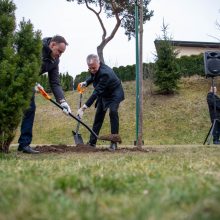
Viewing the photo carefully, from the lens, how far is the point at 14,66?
538cm

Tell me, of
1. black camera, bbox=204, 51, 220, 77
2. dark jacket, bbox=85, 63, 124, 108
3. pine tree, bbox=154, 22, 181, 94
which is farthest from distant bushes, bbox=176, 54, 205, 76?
dark jacket, bbox=85, 63, 124, 108

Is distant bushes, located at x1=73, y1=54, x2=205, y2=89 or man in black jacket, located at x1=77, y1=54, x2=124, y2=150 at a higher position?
distant bushes, located at x1=73, y1=54, x2=205, y2=89

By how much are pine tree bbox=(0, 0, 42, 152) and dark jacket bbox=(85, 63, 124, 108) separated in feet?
6.55

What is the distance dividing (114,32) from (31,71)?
2026 centimetres

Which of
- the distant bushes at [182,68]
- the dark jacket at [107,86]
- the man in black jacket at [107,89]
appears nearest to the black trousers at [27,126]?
the man in black jacket at [107,89]

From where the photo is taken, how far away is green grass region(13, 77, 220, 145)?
17.2 meters

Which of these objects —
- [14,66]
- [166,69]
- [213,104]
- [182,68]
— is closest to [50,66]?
[14,66]

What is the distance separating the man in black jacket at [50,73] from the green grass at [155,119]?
8.65m

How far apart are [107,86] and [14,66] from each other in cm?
257

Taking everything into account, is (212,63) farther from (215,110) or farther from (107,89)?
(107,89)

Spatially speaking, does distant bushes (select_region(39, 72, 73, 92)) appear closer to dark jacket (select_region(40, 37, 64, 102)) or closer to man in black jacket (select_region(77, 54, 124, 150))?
man in black jacket (select_region(77, 54, 124, 150))

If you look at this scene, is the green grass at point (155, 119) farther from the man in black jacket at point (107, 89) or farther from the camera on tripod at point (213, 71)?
the man in black jacket at point (107, 89)

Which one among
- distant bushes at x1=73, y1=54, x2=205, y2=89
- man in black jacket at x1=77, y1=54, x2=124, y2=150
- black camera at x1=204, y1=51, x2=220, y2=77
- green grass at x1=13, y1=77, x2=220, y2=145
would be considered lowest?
green grass at x1=13, y1=77, x2=220, y2=145

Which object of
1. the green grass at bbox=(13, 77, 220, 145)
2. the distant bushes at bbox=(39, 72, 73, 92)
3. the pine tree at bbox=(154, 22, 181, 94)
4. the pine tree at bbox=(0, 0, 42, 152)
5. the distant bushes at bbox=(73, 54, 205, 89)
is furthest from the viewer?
the distant bushes at bbox=(39, 72, 73, 92)
